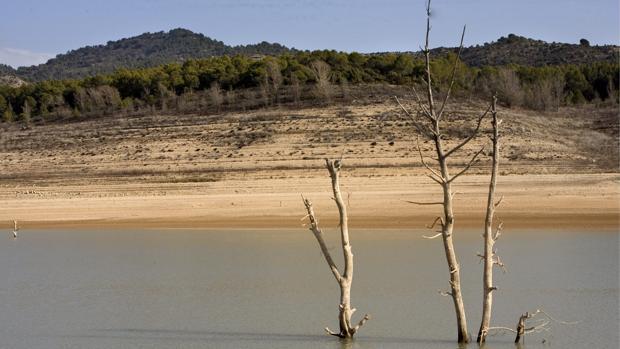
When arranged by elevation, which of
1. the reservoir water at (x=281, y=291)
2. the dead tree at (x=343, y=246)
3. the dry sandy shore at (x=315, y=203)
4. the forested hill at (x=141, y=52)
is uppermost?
the forested hill at (x=141, y=52)

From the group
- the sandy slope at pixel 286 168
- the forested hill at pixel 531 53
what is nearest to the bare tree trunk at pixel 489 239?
the sandy slope at pixel 286 168

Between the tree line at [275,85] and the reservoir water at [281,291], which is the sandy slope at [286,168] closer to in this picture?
the tree line at [275,85]

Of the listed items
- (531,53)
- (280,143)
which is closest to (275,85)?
(280,143)

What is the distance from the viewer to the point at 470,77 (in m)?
52.9

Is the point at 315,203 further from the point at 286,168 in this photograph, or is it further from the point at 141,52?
the point at 141,52

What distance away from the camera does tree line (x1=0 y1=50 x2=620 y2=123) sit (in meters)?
47.7

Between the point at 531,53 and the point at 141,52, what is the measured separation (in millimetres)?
99692

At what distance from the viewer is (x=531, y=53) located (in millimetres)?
81625

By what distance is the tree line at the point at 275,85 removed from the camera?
157 feet

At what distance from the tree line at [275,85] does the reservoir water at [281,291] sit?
24.8m

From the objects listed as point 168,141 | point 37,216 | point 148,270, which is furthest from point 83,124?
point 148,270

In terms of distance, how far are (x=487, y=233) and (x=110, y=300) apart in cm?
787

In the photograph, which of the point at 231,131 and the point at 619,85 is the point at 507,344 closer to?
the point at 231,131

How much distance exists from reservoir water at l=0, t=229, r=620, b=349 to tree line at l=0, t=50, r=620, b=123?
24.8 metres
